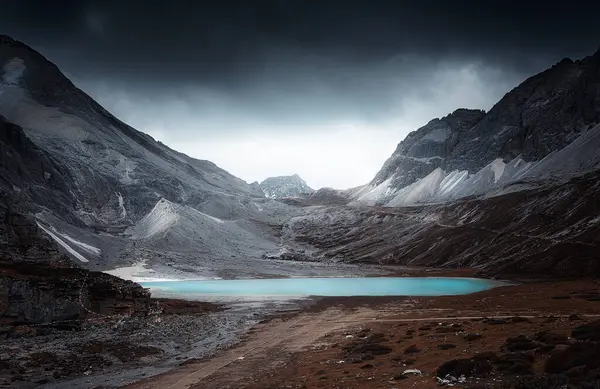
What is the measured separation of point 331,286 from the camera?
126 metres

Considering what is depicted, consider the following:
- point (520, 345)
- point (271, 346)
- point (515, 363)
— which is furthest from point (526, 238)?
point (515, 363)

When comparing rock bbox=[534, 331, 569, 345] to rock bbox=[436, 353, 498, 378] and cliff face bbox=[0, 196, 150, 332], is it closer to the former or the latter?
rock bbox=[436, 353, 498, 378]

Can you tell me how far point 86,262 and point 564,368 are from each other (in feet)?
482

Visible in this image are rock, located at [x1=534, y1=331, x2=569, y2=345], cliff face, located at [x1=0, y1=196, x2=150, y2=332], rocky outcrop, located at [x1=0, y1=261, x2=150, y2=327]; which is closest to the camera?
rock, located at [x1=534, y1=331, x2=569, y2=345]

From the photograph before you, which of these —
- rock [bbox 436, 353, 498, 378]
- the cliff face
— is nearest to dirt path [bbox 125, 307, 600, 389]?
rock [bbox 436, 353, 498, 378]

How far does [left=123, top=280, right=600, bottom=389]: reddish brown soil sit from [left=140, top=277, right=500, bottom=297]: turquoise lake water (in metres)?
36.7

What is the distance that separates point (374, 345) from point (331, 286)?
273ft

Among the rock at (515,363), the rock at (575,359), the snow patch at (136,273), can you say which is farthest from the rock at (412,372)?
the snow patch at (136,273)

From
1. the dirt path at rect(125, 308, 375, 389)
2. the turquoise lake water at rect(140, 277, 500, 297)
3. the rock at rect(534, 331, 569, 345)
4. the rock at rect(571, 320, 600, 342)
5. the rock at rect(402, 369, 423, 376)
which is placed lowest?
the dirt path at rect(125, 308, 375, 389)

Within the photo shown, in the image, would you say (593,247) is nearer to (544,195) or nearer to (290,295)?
(544,195)

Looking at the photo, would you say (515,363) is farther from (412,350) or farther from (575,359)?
(412,350)

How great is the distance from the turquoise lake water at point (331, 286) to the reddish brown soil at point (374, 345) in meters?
36.7

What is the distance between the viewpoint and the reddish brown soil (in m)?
32.9

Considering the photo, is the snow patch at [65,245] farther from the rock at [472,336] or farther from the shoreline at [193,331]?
the rock at [472,336]
